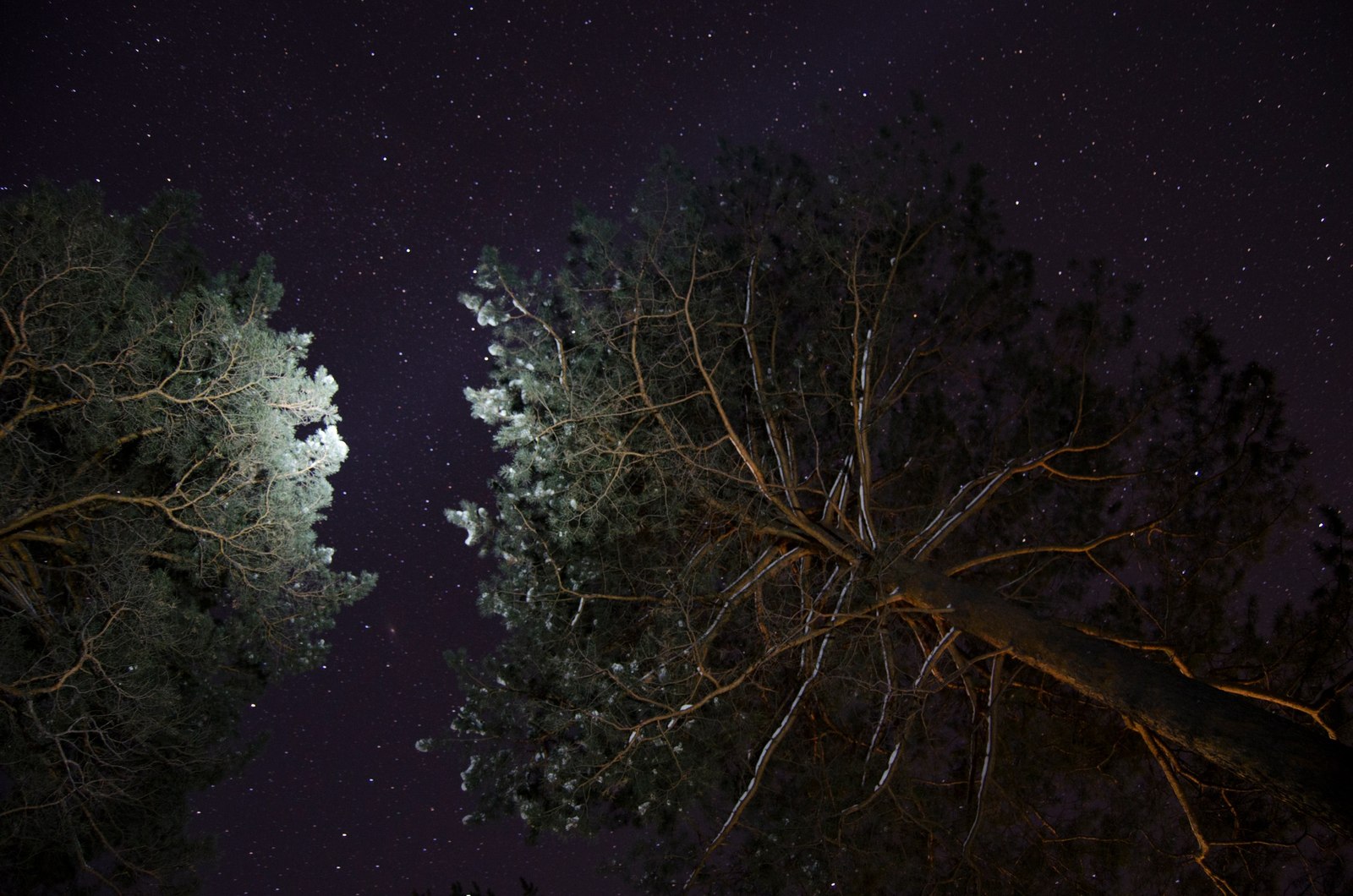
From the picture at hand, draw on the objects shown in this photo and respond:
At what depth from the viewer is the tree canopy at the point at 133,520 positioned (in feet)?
18.9

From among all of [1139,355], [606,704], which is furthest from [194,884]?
[1139,355]

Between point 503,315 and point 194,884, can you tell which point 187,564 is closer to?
point 194,884

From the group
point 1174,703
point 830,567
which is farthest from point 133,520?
point 1174,703

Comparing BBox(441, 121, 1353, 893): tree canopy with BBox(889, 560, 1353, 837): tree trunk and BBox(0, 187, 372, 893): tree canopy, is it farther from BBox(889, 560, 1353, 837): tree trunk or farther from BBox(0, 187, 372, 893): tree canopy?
BBox(0, 187, 372, 893): tree canopy

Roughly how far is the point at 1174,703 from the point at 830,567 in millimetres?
3702

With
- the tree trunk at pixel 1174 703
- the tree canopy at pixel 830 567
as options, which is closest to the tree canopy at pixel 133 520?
the tree canopy at pixel 830 567

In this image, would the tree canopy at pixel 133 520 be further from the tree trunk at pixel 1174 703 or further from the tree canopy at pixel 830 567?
the tree trunk at pixel 1174 703

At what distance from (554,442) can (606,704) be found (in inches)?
86.7

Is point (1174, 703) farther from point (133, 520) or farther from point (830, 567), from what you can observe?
point (133, 520)

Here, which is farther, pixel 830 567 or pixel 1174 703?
pixel 830 567

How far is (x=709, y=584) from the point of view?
20.2 feet

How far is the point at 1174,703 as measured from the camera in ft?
12.7

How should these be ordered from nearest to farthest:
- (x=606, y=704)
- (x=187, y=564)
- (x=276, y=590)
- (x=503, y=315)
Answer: (x=606, y=704) → (x=503, y=315) → (x=187, y=564) → (x=276, y=590)

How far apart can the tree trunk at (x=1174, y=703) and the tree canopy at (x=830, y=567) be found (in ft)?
0.18
